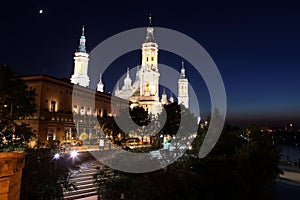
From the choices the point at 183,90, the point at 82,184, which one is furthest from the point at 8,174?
the point at 183,90

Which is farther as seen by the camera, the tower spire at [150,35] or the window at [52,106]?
the tower spire at [150,35]

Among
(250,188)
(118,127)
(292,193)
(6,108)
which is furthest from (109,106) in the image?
(250,188)

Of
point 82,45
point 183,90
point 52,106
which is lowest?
point 52,106

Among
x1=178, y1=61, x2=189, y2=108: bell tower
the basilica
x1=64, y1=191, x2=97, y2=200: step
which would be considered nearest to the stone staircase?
x1=64, y1=191, x2=97, y2=200: step

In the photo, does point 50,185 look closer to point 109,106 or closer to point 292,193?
point 292,193

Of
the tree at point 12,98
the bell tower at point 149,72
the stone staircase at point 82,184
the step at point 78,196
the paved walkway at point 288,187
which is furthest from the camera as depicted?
the bell tower at point 149,72

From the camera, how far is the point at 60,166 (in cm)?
1284

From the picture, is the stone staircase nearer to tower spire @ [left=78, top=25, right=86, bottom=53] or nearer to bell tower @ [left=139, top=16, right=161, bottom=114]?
bell tower @ [left=139, top=16, right=161, bottom=114]

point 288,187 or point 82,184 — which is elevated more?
point 82,184

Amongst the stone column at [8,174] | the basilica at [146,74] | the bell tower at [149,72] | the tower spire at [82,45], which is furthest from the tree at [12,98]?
the tower spire at [82,45]

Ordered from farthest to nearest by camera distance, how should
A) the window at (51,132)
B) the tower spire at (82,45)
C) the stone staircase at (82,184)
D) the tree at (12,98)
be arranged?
1. the tower spire at (82,45)
2. the window at (51,132)
3. the tree at (12,98)
4. the stone staircase at (82,184)

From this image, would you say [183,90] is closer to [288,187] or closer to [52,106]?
[52,106]

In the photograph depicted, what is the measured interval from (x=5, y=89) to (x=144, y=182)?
81.0 feet

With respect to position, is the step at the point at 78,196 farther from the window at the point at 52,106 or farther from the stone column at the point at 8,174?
the window at the point at 52,106
